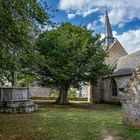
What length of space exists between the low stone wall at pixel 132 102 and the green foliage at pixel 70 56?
11705mm

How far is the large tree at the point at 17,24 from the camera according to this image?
1011 cm

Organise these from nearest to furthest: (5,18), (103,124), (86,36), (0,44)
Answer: (5,18), (0,44), (103,124), (86,36)

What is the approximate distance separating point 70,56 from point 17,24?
14853 mm

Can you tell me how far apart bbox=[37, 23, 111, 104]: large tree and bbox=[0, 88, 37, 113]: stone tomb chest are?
19.6 ft

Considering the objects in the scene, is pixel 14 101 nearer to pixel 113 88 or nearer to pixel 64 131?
pixel 64 131

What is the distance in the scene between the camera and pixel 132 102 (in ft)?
41.5

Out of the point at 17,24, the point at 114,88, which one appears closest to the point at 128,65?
the point at 114,88

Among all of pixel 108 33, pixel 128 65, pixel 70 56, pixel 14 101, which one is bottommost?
pixel 14 101

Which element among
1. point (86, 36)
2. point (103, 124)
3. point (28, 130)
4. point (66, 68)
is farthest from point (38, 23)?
point (86, 36)

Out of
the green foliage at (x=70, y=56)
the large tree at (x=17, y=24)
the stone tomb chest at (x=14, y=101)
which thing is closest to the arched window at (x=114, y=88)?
the green foliage at (x=70, y=56)

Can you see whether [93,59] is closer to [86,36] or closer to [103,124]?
[86,36]

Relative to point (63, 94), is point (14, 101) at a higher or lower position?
lower

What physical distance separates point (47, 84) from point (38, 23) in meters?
17.6

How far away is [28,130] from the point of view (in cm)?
1168
